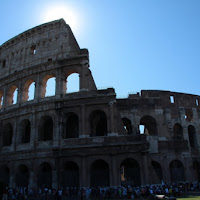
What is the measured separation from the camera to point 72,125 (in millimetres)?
19828

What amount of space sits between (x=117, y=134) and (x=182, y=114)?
8.72 m

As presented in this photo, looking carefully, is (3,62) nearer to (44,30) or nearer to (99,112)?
(44,30)

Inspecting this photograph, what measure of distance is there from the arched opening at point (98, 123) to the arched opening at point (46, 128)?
12.9 feet

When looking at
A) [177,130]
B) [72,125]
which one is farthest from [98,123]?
[177,130]

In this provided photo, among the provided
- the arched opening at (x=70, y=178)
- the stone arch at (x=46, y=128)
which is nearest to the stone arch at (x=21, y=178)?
the stone arch at (x=46, y=128)

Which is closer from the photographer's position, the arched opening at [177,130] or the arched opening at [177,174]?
the arched opening at [177,174]

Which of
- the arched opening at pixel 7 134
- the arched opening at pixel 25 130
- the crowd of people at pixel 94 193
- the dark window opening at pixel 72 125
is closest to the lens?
the crowd of people at pixel 94 193

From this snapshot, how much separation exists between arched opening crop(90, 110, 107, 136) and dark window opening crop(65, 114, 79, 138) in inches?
56.6

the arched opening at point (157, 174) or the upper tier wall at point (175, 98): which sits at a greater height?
the upper tier wall at point (175, 98)

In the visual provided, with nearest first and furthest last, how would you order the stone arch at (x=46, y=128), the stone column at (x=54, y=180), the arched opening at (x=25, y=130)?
1. the stone column at (x=54, y=180)
2. the stone arch at (x=46, y=128)
3. the arched opening at (x=25, y=130)

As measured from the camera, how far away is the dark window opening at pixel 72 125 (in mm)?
19562

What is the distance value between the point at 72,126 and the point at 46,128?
8.64 feet

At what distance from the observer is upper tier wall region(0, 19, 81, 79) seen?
2148cm

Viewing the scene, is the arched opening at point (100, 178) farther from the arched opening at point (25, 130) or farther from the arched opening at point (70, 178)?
the arched opening at point (25, 130)
